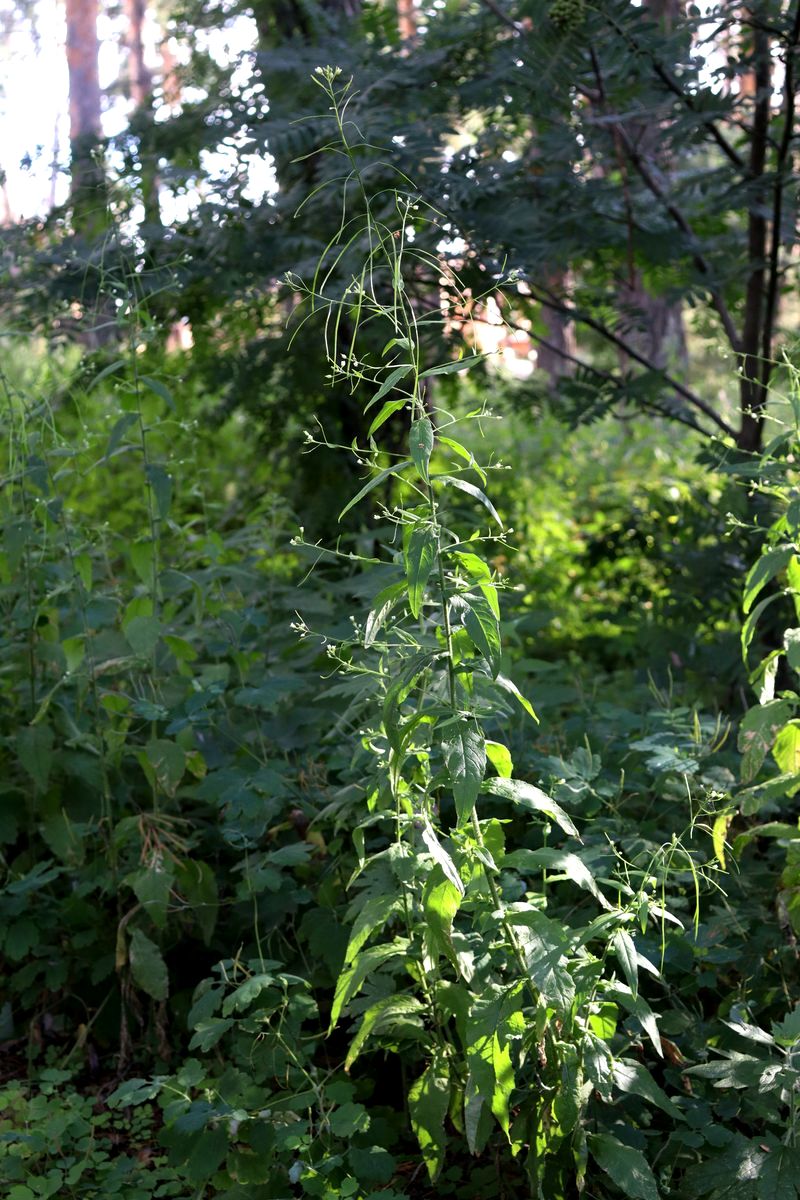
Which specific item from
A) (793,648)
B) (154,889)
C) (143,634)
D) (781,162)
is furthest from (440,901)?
(781,162)

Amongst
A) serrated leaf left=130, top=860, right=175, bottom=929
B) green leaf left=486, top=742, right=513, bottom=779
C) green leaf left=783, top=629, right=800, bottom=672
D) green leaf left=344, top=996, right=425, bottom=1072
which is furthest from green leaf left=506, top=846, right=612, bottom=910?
serrated leaf left=130, top=860, right=175, bottom=929

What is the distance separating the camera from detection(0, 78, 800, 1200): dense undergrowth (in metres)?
1.78

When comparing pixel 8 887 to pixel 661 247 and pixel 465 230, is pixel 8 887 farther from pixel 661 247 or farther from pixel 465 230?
pixel 661 247

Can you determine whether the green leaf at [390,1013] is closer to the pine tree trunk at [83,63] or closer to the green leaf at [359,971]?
the green leaf at [359,971]

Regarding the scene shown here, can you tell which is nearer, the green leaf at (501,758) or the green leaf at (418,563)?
the green leaf at (418,563)

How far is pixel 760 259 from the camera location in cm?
373

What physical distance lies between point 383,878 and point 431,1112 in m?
0.44

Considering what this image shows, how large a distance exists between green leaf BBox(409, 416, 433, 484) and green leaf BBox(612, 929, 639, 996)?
2.42 ft

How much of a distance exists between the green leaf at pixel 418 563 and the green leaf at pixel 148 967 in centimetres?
122

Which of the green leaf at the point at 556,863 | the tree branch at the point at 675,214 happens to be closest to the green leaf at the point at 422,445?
the green leaf at the point at 556,863

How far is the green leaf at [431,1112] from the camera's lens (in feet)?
6.36

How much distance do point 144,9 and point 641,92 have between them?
2521 centimetres

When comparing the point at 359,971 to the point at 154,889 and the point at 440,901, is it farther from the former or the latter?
the point at 154,889

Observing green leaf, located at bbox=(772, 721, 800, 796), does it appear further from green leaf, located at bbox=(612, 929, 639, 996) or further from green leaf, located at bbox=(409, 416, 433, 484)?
green leaf, located at bbox=(409, 416, 433, 484)
